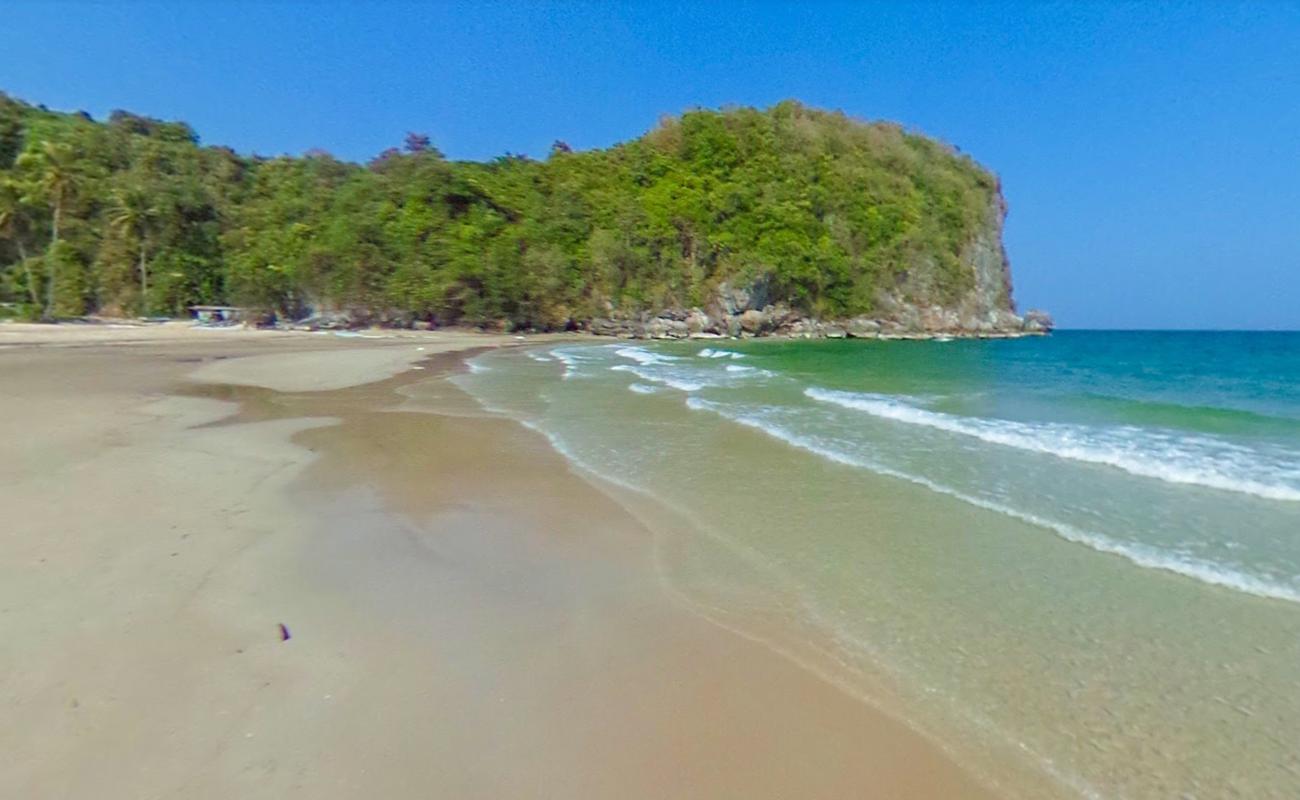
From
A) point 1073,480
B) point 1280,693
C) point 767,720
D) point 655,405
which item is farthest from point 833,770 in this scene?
point 655,405

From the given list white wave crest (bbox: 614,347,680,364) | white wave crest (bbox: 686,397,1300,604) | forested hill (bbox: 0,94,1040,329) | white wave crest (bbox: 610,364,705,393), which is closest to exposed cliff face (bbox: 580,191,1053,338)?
forested hill (bbox: 0,94,1040,329)

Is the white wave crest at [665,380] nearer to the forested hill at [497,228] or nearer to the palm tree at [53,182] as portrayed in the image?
the forested hill at [497,228]

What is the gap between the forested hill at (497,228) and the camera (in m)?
48.9

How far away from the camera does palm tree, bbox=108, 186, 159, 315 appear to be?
47750 millimetres

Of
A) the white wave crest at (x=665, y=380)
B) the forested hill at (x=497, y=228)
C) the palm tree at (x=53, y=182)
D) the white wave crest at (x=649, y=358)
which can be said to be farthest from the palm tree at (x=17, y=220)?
the white wave crest at (x=665, y=380)

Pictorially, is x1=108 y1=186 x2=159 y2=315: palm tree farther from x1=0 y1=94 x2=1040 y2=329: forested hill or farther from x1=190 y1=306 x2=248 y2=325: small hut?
x1=190 y1=306 x2=248 y2=325: small hut

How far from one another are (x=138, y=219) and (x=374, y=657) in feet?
203

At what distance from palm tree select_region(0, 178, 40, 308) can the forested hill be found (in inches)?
7.1

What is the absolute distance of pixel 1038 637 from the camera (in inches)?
144

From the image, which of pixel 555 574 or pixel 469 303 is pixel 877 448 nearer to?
pixel 555 574

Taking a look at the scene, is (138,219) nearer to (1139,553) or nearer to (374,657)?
(374,657)

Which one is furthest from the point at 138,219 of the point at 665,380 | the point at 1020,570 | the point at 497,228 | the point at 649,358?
the point at 1020,570

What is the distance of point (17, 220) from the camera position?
44375 mm

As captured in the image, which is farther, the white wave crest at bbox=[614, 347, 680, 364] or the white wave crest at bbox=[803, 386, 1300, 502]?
the white wave crest at bbox=[614, 347, 680, 364]
